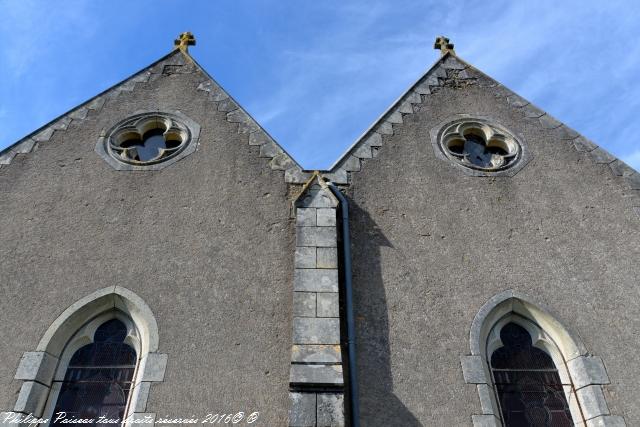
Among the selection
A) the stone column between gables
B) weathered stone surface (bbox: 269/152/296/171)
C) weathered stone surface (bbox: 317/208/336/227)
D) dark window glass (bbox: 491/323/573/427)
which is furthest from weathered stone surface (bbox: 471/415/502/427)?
weathered stone surface (bbox: 269/152/296/171)

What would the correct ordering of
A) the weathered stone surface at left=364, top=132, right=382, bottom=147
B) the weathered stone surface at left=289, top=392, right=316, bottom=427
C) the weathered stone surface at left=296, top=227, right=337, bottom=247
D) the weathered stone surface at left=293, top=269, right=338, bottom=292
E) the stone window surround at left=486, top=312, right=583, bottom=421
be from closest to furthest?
the weathered stone surface at left=289, top=392, right=316, bottom=427, the stone window surround at left=486, top=312, right=583, bottom=421, the weathered stone surface at left=293, top=269, right=338, bottom=292, the weathered stone surface at left=296, top=227, right=337, bottom=247, the weathered stone surface at left=364, top=132, right=382, bottom=147

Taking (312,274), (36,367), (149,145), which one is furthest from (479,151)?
(36,367)

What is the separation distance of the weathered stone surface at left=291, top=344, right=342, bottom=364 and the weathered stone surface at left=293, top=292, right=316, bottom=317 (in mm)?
371

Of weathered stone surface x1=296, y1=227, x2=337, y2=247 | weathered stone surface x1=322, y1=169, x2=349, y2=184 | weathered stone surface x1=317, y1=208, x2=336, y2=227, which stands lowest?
weathered stone surface x1=296, y1=227, x2=337, y2=247

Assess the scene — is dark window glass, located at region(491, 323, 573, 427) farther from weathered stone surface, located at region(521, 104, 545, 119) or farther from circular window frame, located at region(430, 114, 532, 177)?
weathered stone surface, located at region(521, 104, 545, 119)

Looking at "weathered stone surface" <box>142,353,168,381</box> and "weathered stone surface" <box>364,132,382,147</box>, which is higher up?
"weathered stone surface" <box>364,132,382,147</box>

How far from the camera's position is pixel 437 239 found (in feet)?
22.2

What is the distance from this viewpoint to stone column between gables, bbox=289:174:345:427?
16.4ft

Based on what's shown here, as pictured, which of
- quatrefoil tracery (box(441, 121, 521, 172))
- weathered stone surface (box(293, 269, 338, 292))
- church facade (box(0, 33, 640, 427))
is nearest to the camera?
church facade (box(0, 33, 640, 427))

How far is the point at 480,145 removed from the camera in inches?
329

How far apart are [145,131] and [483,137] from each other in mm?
4594

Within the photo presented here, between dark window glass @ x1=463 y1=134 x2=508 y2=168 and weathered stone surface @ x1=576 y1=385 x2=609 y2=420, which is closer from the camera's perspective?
weathered stone surface @ x1=576 y1=385 x2=609 y2=420

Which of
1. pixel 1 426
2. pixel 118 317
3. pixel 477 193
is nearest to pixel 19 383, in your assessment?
pixel 1 426

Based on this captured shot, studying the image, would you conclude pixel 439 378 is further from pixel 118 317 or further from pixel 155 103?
pixel 155 103
